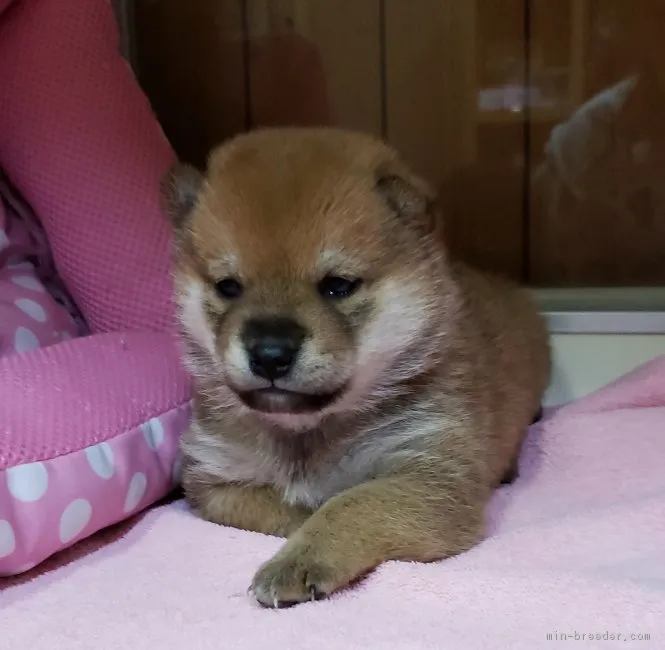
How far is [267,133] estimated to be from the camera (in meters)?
1.28

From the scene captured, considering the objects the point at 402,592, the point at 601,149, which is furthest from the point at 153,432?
the point at 601,149

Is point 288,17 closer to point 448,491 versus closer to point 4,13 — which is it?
point 4,13

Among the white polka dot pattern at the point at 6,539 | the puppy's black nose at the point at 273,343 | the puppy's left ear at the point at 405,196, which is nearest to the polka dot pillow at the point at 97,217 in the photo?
the white polka dot pattern at the point at 6,539

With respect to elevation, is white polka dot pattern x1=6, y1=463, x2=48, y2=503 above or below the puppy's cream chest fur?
above

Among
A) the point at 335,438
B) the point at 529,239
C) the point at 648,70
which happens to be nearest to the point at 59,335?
the point at 335,438

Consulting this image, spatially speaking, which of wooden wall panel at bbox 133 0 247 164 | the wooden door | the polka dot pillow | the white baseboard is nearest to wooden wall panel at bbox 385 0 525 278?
the wooden door

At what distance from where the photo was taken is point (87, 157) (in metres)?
1.61

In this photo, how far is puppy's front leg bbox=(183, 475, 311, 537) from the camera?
1.24m

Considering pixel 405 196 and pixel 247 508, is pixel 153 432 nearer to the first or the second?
pixel 247 508

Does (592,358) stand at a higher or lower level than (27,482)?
lower

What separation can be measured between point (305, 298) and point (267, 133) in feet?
1.00

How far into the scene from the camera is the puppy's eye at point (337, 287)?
3.67ft

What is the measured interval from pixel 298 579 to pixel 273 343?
260mm

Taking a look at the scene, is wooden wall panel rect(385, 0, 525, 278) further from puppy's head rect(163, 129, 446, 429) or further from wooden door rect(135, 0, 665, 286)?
puppy's head rect(163, 129, 446, 429)
